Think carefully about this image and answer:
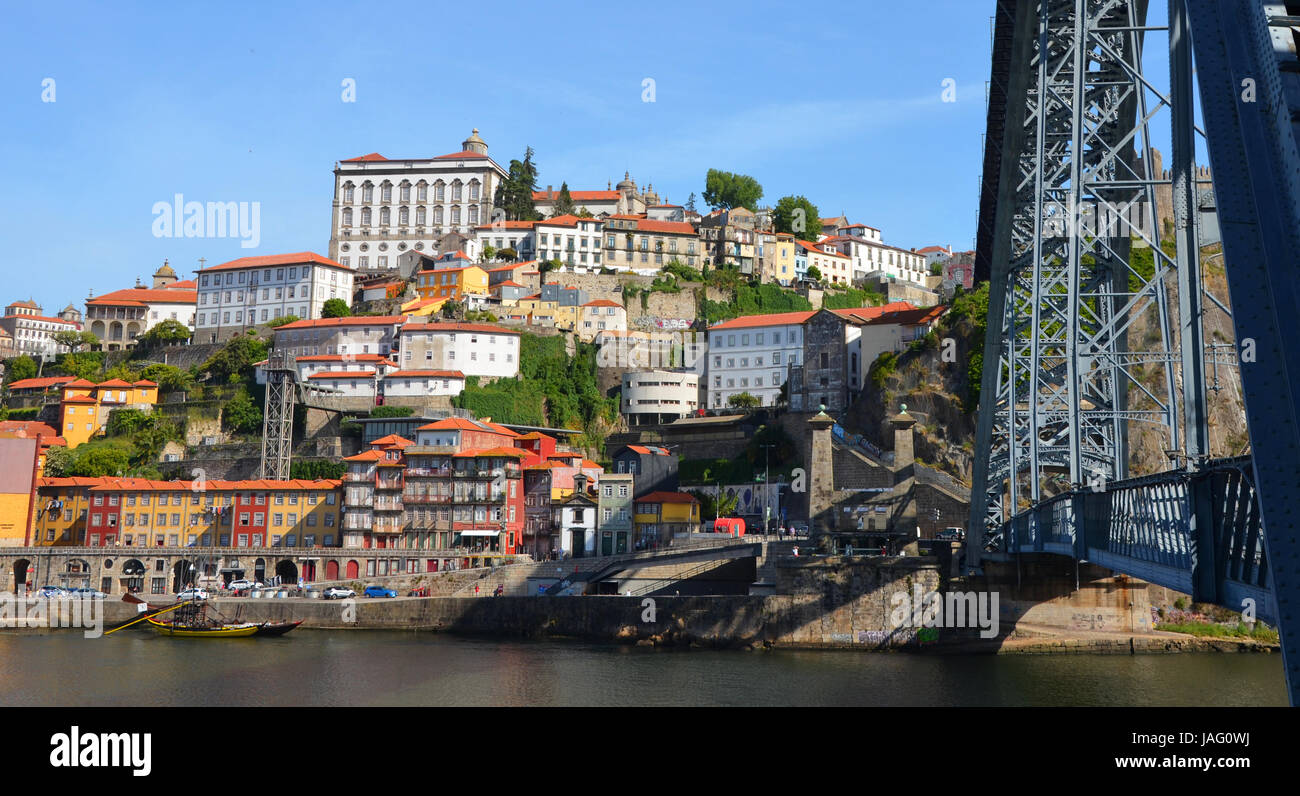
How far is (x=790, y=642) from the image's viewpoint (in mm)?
42750

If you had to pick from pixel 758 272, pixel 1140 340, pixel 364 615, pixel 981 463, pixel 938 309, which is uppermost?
pixel 758 272

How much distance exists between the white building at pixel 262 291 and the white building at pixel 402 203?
1361 centimetres

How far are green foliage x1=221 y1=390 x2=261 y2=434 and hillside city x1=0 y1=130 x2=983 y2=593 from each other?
0.66 feet

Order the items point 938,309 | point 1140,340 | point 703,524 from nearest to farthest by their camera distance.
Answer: point 1140,340
point 703,524
point 938,309

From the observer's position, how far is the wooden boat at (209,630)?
4928 cm

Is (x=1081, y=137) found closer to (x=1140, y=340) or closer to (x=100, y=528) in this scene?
(x=1140, y=340)

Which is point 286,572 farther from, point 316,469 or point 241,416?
point 241,416

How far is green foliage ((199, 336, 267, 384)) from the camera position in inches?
3356

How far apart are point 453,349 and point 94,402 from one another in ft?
86.3

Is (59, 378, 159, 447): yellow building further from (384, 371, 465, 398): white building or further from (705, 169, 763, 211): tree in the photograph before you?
(705, 169, 763, 211): tree

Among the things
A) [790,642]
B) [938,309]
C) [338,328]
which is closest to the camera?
[790,642]
